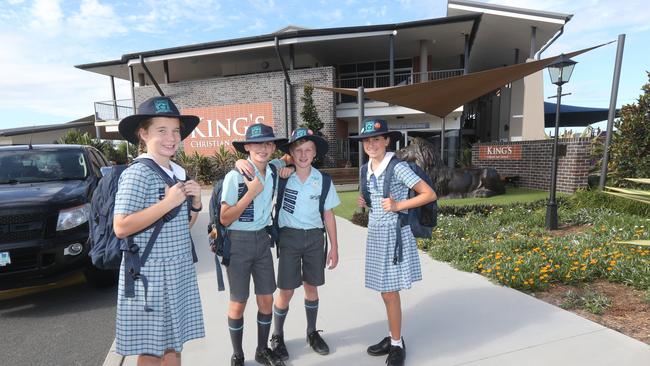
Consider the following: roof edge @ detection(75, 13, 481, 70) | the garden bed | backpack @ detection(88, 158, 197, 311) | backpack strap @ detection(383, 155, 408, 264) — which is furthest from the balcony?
backpack @ detection(88, 158, 197, 311)

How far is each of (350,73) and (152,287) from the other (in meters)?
20.4

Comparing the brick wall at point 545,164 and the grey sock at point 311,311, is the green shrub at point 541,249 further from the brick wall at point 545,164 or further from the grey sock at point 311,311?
the brick wall at point 545,164

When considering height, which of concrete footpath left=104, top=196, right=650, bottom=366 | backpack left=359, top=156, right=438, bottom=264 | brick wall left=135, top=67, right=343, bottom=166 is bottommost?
concrete footpath left=104, top=196, right=650, bottom=366

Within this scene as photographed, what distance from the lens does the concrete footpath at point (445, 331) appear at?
2.62 m

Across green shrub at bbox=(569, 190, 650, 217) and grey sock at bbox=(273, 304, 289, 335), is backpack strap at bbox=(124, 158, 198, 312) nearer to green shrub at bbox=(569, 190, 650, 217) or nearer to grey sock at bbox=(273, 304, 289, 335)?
grey sock at bbox=(273, 304, 289, 335)

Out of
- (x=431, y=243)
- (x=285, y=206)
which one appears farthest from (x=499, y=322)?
(x=431, y=243)

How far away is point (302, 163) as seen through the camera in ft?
8.39

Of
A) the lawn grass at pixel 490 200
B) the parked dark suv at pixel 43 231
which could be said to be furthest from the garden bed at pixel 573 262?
the parked dark suv at pixel 43 231

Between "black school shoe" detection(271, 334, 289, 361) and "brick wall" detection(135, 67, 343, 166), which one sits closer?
"black school shoe" detection(271, 334, 289, 361)

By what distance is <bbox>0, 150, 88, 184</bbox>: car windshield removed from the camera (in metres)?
4.47

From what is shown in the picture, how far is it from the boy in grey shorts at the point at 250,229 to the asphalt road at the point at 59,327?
1405 mm

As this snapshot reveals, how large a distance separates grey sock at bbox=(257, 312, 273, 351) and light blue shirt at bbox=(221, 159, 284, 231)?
0.63m

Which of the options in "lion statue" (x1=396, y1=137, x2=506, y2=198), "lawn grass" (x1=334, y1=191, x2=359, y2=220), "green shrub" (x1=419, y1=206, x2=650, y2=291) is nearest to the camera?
"green shrub" (x1=419, y1=206, x2=650, y2=291)

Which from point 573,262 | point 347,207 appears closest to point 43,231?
point 573,262
